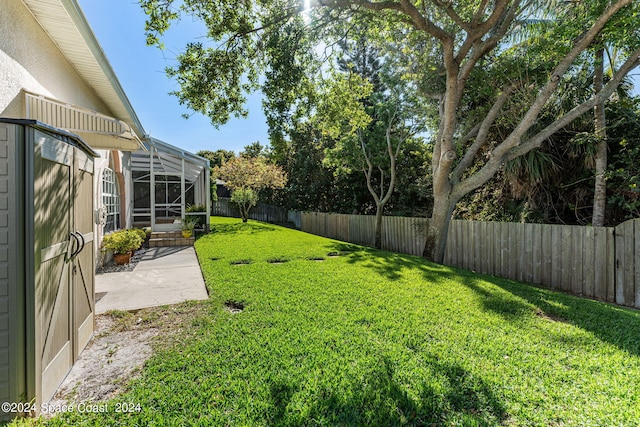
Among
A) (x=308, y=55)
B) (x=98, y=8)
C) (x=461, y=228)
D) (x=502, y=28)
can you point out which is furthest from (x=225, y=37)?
(x=461, y=228)

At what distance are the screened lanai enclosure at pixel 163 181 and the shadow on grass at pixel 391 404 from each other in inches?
373

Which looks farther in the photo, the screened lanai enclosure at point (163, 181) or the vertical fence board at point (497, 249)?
the screened lanai enclosure at point (163, 181)

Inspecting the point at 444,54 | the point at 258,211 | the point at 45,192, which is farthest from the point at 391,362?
the point at 258,211

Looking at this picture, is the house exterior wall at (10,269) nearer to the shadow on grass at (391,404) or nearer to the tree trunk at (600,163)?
the shadow on grass at (391,404)

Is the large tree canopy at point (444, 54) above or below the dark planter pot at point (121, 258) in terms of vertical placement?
above

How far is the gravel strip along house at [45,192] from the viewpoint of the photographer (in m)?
2.00

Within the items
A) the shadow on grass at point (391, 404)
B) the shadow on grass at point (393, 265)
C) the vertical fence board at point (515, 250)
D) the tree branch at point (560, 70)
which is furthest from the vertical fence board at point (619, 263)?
the shadow on grass at point (391, 404)

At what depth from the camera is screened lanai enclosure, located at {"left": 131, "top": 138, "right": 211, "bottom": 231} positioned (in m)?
11.3

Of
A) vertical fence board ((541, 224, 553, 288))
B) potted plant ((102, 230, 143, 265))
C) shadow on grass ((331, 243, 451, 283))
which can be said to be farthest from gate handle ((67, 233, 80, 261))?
vertical fence board ((541, 224, 553, 288))

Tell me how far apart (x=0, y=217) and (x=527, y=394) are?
4.18m

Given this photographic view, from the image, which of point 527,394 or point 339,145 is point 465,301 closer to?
point 527,394

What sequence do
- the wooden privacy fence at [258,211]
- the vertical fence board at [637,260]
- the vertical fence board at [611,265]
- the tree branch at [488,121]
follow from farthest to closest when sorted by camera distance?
the wooden privacy fence at [258,211]
the tree branch at [488,121]
the vertical fence board at [611,265]
the vertical fence board at [637,260]

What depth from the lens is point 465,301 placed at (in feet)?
15.7

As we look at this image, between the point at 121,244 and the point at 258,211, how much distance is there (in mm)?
21033
